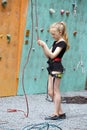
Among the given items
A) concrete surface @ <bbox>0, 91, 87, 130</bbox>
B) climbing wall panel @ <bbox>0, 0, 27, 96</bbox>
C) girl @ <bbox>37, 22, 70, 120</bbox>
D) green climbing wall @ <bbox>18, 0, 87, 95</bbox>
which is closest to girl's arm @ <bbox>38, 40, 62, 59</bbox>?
girl @ <bbox>37, 22, 70, 120</bbox>

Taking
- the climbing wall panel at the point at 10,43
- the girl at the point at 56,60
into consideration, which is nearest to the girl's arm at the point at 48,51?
the girl at the point at 56,60

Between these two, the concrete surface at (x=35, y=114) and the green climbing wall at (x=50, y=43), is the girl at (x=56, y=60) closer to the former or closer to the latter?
the concrete surface at (x=35, y=114)

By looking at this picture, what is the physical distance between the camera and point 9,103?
822 cm

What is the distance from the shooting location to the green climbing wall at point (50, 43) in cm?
904

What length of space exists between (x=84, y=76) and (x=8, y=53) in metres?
2.65

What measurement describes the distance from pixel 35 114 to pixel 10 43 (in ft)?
6.24

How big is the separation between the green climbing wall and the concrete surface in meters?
0.42

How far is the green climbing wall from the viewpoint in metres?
9.04

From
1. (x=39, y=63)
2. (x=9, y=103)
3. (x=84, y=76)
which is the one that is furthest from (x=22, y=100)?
(x=84, y=76)

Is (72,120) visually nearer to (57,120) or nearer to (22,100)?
(57,120)

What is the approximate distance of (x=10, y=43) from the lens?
8727mm

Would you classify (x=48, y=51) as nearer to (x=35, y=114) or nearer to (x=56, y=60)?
(x=56, y=60)

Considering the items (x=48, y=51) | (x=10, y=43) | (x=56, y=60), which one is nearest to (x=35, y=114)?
(x=56, y=60)

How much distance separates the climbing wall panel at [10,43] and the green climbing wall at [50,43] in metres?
0.16
